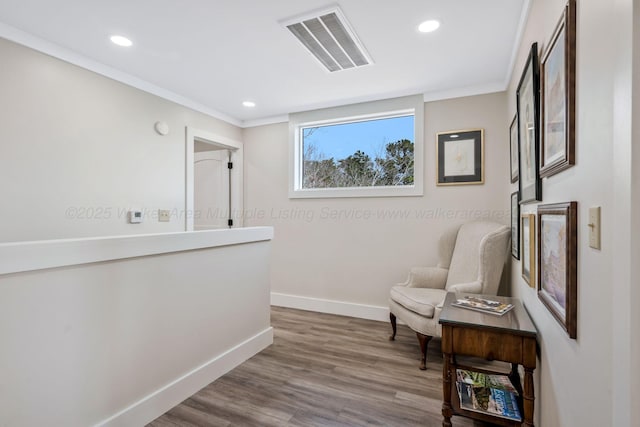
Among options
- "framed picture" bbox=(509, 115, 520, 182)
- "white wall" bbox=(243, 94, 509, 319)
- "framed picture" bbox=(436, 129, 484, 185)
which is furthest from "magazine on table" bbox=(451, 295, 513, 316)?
"framed picture" bbox=(436, 129, 484, 185)

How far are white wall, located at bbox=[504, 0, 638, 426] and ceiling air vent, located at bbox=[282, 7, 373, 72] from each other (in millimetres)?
1282

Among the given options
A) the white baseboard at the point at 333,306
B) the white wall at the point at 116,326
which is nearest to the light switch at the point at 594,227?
the white wall at the point at 116,326

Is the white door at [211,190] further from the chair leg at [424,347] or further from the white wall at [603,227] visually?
the white wall at [603,227]

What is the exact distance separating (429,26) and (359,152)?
1751 mm

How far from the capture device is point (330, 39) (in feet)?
7.55

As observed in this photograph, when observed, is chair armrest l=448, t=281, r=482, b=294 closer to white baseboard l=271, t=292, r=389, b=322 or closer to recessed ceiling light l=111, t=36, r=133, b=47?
white baseboard l=271, t=292, r=389, b=322

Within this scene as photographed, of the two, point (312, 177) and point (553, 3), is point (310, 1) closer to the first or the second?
point (553, 3)

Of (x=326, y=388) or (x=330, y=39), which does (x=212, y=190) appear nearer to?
(x=330, y=39)

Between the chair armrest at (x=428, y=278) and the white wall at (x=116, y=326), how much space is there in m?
1.64

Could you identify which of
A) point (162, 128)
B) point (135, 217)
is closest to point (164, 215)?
point (135, 217)

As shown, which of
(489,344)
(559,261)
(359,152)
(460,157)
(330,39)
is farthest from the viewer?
(359,152)

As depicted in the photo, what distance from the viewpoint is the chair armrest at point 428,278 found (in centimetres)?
301

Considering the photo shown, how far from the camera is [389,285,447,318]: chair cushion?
2.48m

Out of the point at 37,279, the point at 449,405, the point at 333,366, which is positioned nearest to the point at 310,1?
the point at 37,279
